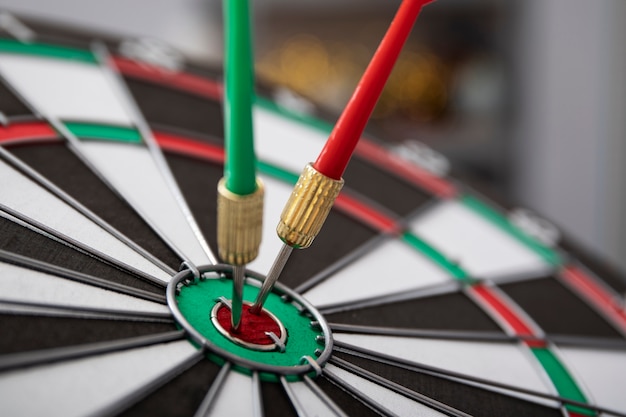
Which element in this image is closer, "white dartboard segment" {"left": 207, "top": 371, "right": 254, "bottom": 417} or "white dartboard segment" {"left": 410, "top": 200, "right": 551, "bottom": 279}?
"white dartboard segment" {"left": 207, "top": 371, "right": 254, "bottom": 417}

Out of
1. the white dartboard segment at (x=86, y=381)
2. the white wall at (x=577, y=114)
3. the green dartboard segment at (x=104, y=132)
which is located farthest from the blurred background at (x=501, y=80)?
the white dartboard segment at (x=86, y=381)

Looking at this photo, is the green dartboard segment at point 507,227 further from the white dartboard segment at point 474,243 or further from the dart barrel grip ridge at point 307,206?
the dart barrel grip ridge at point 307,206

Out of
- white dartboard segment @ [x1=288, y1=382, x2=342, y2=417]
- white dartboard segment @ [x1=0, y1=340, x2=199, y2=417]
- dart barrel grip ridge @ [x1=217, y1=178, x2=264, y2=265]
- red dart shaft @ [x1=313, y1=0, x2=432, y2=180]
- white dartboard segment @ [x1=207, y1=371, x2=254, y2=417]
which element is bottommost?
white dartboard segment @ [x1=0, y1=340, x2=199, y2=417]

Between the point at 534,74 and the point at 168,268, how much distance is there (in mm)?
2296

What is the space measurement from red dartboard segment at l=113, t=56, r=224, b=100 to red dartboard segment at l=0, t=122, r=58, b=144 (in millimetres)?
236

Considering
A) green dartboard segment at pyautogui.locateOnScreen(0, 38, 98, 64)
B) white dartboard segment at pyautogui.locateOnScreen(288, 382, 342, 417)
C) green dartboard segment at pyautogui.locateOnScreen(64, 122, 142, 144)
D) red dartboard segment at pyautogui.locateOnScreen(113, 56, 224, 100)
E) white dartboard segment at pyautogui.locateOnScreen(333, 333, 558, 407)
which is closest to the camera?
white dartboard segment at pyautogui.locateOnScreen(288, 382, 342, 417)

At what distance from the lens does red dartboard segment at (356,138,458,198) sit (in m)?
1.05

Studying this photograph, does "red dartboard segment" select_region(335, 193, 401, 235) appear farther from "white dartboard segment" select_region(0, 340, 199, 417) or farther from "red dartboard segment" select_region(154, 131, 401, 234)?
"white dartboard segment" select_region(0, 340, 199, 417)

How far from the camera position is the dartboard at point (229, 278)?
0.51 m

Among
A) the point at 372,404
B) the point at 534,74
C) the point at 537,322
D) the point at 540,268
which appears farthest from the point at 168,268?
the point at 534,74

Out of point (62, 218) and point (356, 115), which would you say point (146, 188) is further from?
point (356, 115)

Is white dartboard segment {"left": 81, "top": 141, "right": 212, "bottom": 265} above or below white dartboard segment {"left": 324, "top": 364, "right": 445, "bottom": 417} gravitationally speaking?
above

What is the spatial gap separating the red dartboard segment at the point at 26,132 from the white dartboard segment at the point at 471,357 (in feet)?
1.10

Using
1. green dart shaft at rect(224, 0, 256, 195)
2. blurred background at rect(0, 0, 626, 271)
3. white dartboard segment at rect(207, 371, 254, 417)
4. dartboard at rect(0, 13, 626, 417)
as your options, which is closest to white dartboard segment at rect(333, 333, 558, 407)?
dartboard at rect(0, 13, 626, 417)
